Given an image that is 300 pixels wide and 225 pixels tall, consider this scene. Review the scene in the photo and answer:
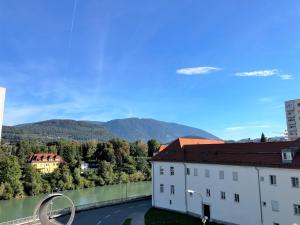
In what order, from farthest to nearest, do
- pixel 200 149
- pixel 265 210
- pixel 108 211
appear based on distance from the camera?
pixel 108 211 < pixel 200 149 < pixel 265 210

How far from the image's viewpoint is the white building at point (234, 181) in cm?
2745

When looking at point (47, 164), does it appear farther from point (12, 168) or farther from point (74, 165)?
point (12, 168)

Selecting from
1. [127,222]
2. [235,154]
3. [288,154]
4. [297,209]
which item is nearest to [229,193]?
[235,154]

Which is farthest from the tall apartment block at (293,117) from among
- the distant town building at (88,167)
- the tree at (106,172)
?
the distant town building at (88,167)

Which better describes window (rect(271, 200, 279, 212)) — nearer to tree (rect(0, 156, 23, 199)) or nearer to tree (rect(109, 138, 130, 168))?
tree (rect(0, 156, 23, 199))

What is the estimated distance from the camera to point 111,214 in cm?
4019

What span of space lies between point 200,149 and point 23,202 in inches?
1709

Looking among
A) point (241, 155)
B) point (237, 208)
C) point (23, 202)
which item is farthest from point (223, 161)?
point (23, 202)

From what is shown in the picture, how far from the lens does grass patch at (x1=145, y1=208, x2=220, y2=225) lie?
34.5 m

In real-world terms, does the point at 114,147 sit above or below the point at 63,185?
above

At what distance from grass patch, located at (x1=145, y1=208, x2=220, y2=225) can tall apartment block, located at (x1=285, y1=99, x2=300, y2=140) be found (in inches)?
2858

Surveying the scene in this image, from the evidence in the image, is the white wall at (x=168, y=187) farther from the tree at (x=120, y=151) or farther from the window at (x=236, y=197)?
the tree at (x=120, y=151)

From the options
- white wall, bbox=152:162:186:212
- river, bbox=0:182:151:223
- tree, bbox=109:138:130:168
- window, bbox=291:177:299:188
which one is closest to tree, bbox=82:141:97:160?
tree, bbox=109:138:130:168

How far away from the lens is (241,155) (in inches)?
1289
